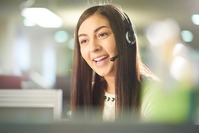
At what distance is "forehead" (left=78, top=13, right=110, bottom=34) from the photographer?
1.68 meters

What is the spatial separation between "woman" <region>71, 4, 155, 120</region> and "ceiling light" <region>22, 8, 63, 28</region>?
0.46 ft

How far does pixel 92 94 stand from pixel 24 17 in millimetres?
612

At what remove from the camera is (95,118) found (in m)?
1.74

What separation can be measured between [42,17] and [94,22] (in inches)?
12.7

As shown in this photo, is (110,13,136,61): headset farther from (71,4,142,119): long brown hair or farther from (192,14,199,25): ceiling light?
(192,14,199,25): ceiling light

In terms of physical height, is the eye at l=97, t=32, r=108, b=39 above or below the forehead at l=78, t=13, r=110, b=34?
below

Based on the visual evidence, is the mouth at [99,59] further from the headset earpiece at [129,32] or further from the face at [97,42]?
the headset earpiece at [129,32]

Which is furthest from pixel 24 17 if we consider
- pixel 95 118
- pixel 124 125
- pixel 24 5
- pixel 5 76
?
pixel 124 125

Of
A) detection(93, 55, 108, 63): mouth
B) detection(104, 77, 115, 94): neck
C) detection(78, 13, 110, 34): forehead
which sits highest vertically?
detection(78, 13, 110, 34): forehead

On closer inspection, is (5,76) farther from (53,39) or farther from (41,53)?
(53,39)

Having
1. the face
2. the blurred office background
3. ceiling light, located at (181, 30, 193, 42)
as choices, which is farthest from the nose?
ceiling light, located at (181, 30, 193, 42)

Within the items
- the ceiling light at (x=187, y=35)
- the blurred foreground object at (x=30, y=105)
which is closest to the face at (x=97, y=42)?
the blurred foreground object at (x=30, y=105)

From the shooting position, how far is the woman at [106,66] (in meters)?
1.68

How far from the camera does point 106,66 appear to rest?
67.2 inches
